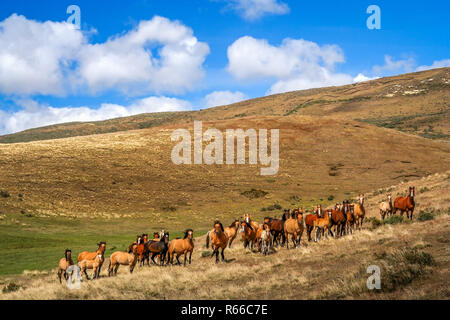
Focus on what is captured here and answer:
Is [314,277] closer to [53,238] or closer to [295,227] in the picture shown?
[295,227]

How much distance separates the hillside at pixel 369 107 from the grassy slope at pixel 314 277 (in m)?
92.5

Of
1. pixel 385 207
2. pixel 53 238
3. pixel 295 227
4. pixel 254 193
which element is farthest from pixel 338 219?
pixel 254 193

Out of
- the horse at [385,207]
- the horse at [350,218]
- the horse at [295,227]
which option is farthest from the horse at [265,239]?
the horse at [385,207]

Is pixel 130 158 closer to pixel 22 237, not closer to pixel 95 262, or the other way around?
pixel 22 237

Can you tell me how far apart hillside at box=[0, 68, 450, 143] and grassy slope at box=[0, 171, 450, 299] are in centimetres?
9254

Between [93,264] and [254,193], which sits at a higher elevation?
[254,193]

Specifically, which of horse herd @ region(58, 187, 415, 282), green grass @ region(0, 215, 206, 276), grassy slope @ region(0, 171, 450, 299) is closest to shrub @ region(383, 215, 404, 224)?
horse herd @ region(58, 187, 415, 282)

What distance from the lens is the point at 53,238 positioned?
3312 cm

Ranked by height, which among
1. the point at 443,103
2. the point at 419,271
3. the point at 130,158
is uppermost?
the point at 443,103

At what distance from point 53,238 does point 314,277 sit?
2743 cm

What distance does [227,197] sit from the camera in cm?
5403

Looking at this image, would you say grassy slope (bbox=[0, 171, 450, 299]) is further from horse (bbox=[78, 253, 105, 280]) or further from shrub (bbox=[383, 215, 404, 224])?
shrub (bbox=[383, 215, 404, 224])

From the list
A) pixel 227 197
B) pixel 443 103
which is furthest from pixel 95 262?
pixel 443 103
